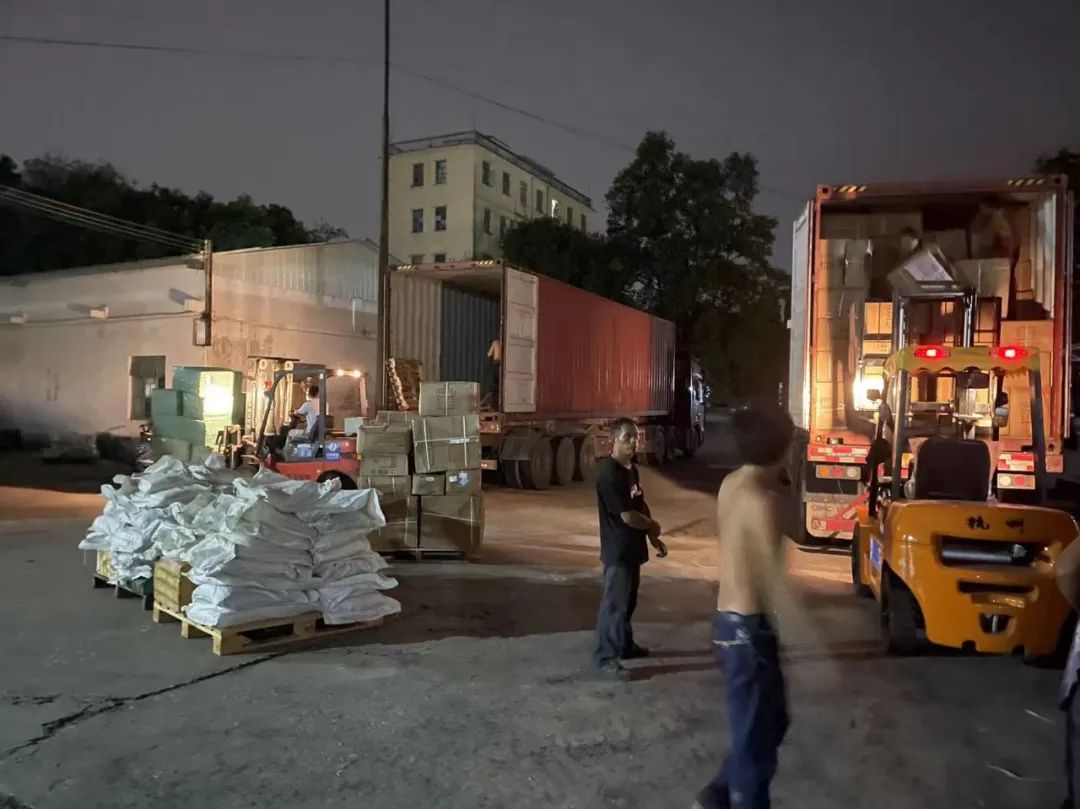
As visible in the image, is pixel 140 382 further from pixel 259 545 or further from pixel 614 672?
pixel 614 672

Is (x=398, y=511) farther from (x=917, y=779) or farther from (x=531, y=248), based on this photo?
(x=531, y=248)

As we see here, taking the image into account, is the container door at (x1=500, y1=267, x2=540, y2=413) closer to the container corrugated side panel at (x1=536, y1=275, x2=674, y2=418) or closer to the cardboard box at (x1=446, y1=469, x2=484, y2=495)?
the container corrugated side panel at (x1=536, y1=275, x2=674, y2=418)

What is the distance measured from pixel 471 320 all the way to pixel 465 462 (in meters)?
9.21

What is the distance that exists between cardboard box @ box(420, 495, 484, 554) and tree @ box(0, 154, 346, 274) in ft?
77.0

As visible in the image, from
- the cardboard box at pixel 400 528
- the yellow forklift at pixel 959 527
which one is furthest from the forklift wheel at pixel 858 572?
the cardboard box at pixel 400 528

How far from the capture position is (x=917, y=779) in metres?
4.23

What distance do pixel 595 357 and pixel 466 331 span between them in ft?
9.15

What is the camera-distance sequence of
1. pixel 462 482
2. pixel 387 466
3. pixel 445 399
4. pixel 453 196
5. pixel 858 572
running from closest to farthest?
pixel 858 572, pixel 387 466, pixel 462 482, pixel 445 399, pixel 453 196

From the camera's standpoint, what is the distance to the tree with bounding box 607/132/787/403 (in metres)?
31.4

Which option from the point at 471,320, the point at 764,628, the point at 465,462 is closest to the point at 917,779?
the point at 764,628

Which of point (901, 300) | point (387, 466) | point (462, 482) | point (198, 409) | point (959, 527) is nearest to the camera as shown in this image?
point (959, 527)

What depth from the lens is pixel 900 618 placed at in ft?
20.1

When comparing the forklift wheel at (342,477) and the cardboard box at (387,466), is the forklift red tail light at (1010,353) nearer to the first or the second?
the cardboard box at (387,466)

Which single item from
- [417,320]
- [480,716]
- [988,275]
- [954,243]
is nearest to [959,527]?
[480,716]
